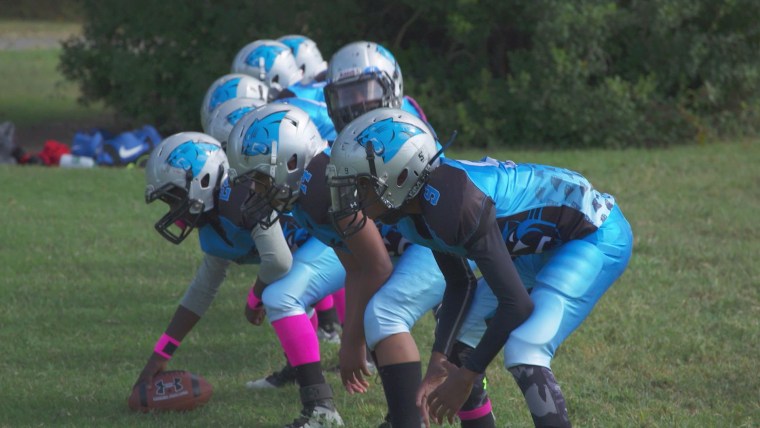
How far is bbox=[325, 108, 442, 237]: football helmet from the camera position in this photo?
13.9 feet

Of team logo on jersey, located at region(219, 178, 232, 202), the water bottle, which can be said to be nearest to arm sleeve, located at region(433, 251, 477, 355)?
team logo on jersey, located at region(219, 178, 232, 202)

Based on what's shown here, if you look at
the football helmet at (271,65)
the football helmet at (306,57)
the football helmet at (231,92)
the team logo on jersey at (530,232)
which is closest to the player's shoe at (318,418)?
the team logo on jersey at (530,232)

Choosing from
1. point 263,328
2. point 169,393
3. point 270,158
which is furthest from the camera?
point 263,328

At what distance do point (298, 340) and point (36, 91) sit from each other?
60.3 ft

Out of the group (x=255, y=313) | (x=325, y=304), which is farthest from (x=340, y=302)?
(x=255, y=313)

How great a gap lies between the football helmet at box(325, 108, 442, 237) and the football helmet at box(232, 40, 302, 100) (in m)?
3.87

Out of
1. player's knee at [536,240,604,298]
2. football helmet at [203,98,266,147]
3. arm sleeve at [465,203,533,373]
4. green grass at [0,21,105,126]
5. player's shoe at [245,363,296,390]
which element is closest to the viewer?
arm sleeve at [465,203,533,373]

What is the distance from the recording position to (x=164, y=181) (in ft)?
18.4

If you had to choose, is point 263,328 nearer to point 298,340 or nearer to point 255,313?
point 255,313

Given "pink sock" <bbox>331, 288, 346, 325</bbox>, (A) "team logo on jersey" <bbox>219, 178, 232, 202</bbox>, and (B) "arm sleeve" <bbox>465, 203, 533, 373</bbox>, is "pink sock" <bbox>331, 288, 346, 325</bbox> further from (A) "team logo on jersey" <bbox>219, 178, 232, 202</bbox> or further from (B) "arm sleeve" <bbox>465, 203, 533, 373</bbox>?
(B) "arm sleeve" <bbox>465, 203, 533, 373</bbox>

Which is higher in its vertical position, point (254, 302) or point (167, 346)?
point (254, 302)

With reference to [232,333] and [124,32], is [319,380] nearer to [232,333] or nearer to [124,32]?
[232,333]

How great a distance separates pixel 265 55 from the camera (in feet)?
27.2

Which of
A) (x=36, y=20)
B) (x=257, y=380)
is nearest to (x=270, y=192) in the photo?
(x=257, y=380)
